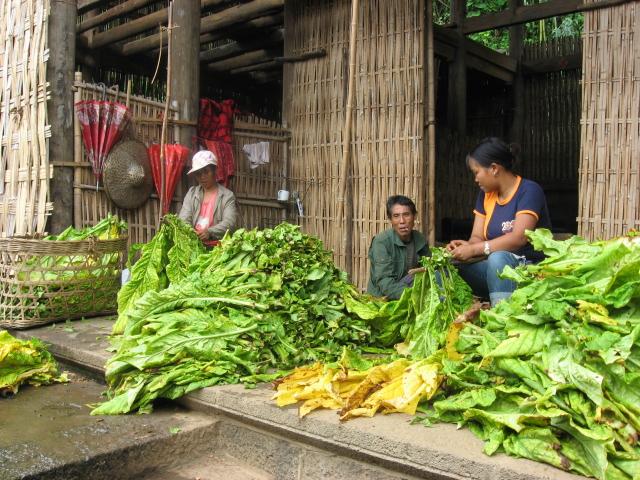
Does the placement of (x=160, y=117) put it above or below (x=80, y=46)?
below

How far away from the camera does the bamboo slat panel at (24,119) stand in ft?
19.4

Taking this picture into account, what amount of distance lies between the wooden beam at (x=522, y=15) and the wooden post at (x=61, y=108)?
15.9 ft

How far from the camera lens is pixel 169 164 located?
20.4 ft

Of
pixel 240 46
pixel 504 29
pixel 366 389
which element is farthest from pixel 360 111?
pixel 504 29

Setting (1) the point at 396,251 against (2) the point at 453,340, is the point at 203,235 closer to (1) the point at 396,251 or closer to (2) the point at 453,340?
(1) the point at 396,251

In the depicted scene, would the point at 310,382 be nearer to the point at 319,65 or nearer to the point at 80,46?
the point at 319,65

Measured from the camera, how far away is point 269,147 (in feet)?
22.8

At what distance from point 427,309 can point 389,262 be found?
1.31 m

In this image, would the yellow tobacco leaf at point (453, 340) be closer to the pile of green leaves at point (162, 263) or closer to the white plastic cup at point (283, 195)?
the pile of green leaves at point (162, 263)

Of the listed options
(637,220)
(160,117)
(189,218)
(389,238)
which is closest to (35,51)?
(160,117)

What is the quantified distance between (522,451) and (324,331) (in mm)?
1764

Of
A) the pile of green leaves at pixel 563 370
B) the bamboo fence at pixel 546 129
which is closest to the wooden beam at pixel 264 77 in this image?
the bamboo fence at pixel 546 129

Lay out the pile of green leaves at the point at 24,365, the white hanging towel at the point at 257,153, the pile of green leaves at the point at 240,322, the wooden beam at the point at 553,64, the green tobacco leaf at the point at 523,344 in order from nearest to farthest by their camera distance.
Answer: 1. the green tobacco leaf at the point at 523,344
2. the pile of green leaves at the point at 240,322
3. the pile of green leaves at the point at 24,365
4. the white hanging towel at the point at 257,153
5. the wooden beam at the point at 553,64

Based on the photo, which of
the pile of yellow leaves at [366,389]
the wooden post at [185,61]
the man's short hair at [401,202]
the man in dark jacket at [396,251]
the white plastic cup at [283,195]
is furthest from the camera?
the white plastic cup at [283,195]
